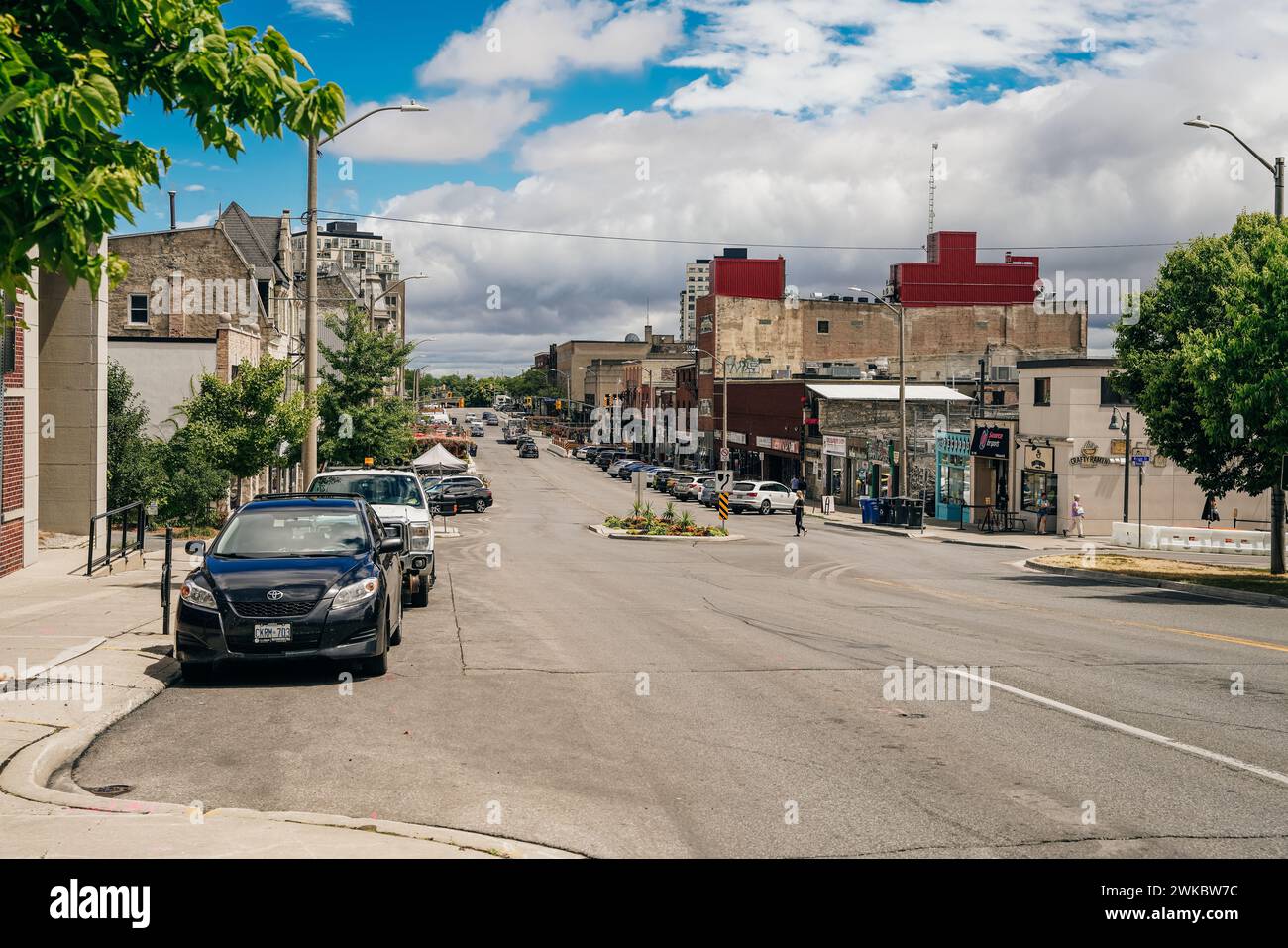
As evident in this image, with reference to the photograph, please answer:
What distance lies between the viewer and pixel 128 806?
7055 mm

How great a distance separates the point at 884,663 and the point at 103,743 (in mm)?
8061

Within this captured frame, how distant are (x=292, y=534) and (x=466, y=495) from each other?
43.0 meters

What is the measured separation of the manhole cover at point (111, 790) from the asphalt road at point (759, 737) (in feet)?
0.43

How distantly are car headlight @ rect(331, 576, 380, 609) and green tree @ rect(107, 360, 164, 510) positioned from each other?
23.8 metres

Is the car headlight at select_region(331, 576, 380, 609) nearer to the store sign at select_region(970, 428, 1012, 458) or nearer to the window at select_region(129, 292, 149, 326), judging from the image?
the store sign at select_region(970, 428, 1012, 458)

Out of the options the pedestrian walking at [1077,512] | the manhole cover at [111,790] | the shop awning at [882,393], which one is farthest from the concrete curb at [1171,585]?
the shop awning at [882,393]

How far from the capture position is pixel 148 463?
34062 mm

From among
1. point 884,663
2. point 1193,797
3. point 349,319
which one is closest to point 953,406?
point 349,319

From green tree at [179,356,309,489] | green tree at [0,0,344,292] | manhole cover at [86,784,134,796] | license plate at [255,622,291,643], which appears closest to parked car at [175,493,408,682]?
license plate at [255,622,291,643]

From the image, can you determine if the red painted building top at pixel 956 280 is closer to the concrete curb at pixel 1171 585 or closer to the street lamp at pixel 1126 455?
the street lamp at pixel 1126 455

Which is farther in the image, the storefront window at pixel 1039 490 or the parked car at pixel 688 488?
the parked car at pixel 688 488

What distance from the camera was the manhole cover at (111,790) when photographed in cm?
762

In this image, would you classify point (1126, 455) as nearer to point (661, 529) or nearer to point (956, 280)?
point (661, 529)
